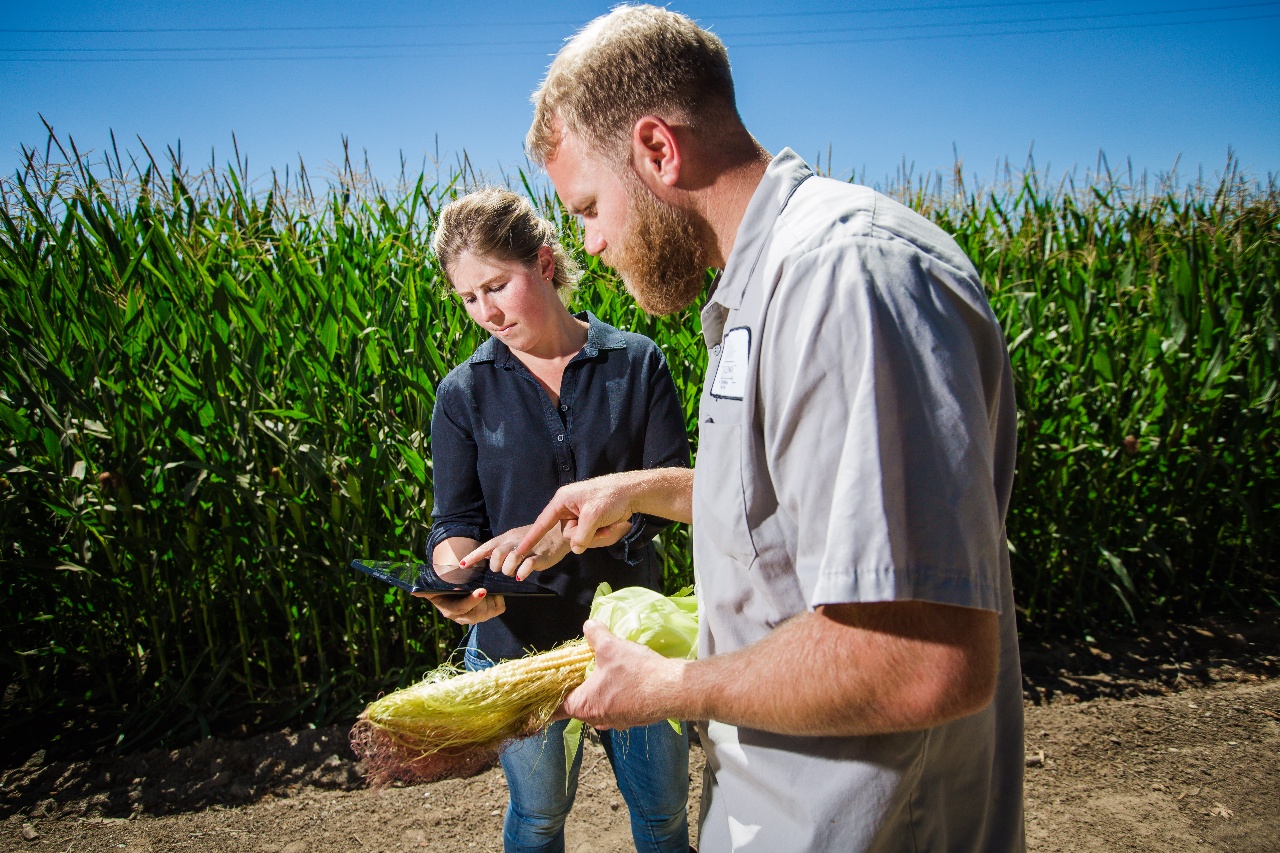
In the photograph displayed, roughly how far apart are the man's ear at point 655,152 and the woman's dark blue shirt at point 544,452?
3.34ft

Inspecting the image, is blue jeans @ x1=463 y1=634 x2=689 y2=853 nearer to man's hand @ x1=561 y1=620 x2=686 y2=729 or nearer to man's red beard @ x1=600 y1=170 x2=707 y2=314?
man's hand @ x1=561 y1=620 x2=686 y2=729

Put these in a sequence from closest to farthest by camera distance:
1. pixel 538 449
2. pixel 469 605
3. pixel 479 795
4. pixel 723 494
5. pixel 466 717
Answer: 1. pixel 723 494
2. pixel 466 717
3. pixel 469 605
4. pixel 538 449
5. pixel 479 795

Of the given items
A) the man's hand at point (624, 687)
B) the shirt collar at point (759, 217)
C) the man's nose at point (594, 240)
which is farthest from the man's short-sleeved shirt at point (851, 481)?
the man's nose at point (594, 240)

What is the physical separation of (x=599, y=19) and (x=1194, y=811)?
10.8 ft

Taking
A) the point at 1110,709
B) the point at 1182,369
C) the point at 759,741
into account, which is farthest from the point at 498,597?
the point at 1182,369

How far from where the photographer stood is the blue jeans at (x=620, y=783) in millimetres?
2016

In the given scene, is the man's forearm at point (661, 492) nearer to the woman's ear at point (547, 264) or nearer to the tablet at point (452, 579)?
the tablet at point (452, 579)

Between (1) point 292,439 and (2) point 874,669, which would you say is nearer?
(2) point 874,669

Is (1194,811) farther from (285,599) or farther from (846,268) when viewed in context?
(285,599)

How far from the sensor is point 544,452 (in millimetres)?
2094

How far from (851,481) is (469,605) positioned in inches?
49.9

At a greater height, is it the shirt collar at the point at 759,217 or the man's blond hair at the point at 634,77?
the man's blond hair at the point at 634,77

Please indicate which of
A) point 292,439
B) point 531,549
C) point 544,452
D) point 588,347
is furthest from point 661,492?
point 292,439

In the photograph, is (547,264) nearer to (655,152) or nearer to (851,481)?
(655,152)
